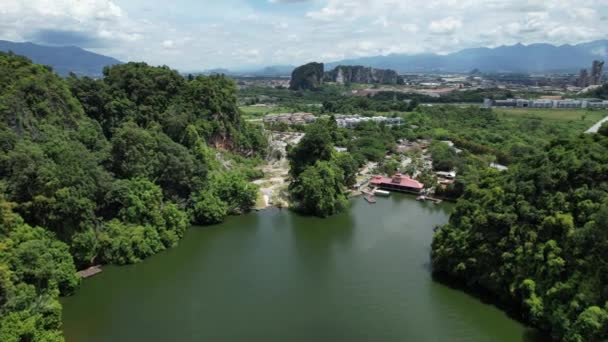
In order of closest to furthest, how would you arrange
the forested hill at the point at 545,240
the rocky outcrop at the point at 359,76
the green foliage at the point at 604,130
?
the forested hill at the point at 545,240
the green foliage at the point at 604,130
the rocky outcrop at the point at 359,76

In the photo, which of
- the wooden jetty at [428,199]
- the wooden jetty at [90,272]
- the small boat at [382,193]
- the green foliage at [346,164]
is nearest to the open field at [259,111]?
the green foliage at [346,164]

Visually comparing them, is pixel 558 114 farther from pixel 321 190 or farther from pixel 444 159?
pixel 321 190

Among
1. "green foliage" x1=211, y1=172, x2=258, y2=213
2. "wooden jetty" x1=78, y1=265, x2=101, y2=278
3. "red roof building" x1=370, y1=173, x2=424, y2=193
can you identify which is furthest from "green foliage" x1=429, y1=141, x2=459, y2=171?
"wooden jetty" x1=78, y1=265, x2=101, y2=278

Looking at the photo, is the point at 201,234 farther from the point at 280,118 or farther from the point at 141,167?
the point at 280,118

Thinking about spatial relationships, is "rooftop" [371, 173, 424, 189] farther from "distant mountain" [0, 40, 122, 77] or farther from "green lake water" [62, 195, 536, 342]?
"distant mountain" [0, 40, 122, 77]

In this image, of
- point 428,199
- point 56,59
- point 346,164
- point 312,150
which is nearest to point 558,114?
point 428,199

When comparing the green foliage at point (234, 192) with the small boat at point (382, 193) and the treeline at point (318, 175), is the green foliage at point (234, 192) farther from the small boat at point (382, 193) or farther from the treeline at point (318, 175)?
the small boat at point (382, 193)
